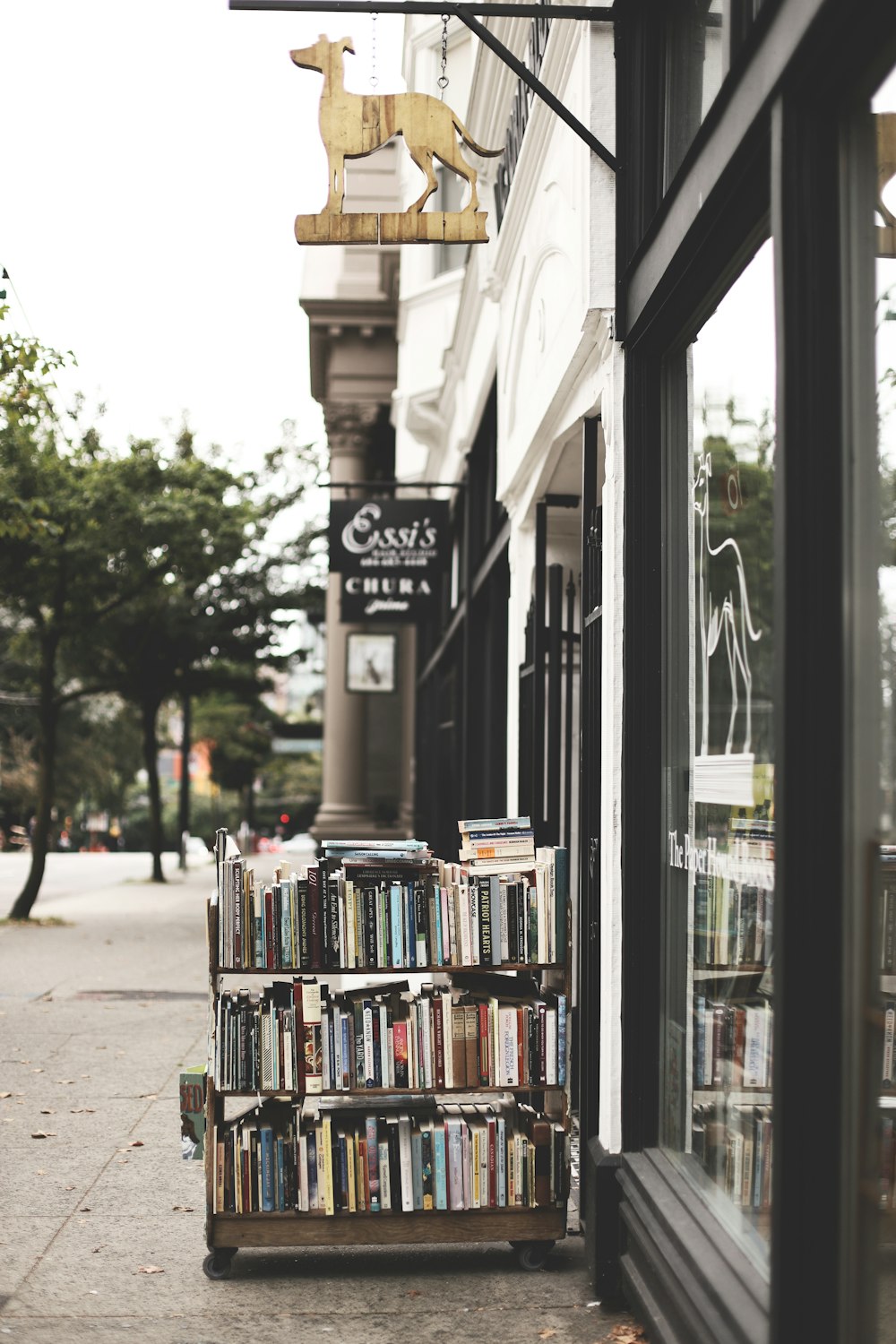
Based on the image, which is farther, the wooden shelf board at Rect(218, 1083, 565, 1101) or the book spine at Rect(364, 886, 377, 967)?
the book spine at Rect(364, 886, 377, 967)

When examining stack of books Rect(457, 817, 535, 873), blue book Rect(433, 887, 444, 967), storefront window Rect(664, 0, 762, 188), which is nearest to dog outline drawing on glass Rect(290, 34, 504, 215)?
storefront window Rect(664, 0, 762, 188)

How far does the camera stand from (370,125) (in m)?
5.64

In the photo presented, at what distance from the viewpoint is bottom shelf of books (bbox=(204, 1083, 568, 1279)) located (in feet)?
16.4

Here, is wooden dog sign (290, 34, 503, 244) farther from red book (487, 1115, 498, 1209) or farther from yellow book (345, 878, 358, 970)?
red book (487, 1115, 498, 1209)

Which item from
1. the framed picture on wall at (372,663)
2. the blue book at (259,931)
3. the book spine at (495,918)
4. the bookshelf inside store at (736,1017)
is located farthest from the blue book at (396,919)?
the framed picture on wall at (372,663)

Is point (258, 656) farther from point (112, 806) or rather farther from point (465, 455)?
point (112, 806)

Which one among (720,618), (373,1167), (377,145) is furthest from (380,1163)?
(377,145)

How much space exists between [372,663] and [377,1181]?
14.1m

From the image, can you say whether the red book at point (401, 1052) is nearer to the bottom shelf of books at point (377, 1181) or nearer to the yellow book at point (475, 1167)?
the bottom shelf of books at point (377, 1181)

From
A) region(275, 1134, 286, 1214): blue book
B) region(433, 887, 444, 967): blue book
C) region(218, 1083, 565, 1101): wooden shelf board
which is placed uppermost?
region(433, 887, 444, 967): blue book

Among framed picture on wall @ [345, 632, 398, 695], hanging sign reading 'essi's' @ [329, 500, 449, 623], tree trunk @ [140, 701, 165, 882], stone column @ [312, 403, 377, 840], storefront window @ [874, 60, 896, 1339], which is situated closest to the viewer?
storefront window @ [874, 60, 896, 1339]

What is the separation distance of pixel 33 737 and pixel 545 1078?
5327 cm

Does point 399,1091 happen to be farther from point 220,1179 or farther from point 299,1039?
point 220,1179

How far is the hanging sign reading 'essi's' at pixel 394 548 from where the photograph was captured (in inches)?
522
